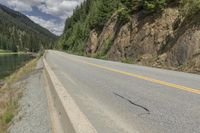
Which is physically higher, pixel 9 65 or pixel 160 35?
pixel 160 35

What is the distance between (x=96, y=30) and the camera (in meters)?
60.6

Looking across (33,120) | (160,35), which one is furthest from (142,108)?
(160,35)

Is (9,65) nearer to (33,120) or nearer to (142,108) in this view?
(33,120)

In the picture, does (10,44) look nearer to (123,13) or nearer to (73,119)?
(123,13)

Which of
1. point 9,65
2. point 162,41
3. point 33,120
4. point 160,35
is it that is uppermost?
point 160,35

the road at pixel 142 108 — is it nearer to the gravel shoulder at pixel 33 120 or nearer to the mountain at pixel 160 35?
the gravel shoulder at pixel 33 120

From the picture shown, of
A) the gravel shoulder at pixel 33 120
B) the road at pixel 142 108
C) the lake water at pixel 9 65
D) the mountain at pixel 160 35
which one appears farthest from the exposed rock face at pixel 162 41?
the lake water at pixel 9 65

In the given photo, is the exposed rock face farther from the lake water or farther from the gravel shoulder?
the lake water

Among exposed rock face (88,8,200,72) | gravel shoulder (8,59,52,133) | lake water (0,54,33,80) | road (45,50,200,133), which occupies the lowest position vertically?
lake water (0,54,33,80)

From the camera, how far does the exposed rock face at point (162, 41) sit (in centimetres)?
1822

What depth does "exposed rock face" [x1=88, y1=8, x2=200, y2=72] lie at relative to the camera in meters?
18.2

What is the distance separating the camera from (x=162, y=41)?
78.4ft

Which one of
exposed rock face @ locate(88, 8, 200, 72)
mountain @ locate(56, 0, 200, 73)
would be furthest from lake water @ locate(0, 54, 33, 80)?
exposed rock face @ locate(88, 8, 200, 72)

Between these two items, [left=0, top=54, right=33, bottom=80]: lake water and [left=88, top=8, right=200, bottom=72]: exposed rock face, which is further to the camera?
[left=0, top=54, right=33, bottom=80]: lake water
